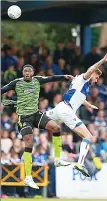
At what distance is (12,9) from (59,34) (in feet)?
71.8

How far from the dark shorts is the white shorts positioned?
0.30 meters

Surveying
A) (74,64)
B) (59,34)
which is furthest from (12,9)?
(59,34)

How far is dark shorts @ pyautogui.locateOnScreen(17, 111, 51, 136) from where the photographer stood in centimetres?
1702

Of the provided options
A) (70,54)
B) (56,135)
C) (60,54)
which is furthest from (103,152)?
(56,135)

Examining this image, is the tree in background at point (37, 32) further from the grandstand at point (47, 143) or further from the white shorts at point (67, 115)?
the white shorts at point (67, 115)

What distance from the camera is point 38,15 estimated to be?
3075 centimetres

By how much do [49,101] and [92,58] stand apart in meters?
3.56

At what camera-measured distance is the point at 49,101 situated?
24828 millimetres

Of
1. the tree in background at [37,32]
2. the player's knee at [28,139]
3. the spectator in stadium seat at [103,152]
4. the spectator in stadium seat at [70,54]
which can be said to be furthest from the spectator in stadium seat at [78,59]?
the player's knee at [28,139]

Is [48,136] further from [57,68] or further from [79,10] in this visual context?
[79,10]

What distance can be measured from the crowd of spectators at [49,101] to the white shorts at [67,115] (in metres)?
4.14

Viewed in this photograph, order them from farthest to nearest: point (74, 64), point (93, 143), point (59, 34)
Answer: point (59, 34)
point (74, 64)
point (93, 143)

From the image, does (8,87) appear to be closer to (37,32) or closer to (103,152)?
(103,152)

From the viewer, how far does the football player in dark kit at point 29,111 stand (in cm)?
1705
